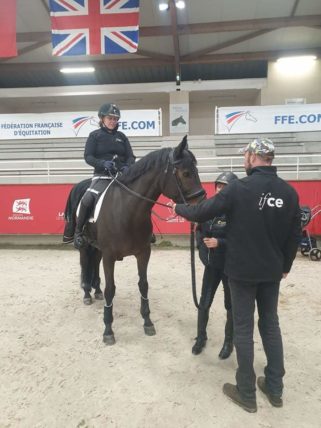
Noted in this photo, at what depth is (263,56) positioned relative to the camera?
13.9 metres

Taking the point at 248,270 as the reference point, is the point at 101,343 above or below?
below

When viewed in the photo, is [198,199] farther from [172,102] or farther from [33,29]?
[172,102]

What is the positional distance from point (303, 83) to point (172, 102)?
20.2ft


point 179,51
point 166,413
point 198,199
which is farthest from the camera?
point 179,51

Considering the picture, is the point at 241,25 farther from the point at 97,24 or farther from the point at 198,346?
the point at 198,346

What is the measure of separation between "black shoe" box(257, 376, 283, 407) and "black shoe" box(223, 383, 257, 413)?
0.16m

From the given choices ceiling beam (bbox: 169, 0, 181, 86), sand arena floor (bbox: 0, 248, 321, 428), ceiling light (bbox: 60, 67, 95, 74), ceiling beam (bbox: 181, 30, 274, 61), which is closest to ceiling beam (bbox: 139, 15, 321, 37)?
ceiling beam (bbox: 169, 0, 181, 86)

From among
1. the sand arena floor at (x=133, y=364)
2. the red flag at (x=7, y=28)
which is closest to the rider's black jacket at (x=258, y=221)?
the sand arena floor at (x=133, y=364)

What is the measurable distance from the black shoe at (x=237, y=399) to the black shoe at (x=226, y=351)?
450 millimetres

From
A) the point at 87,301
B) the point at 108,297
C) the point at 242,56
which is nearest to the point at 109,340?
the point at 108,297

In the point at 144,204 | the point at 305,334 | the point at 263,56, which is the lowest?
the point at 305,334

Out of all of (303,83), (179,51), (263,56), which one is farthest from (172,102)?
(303,83)

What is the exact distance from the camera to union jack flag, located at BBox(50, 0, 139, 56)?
7.51m

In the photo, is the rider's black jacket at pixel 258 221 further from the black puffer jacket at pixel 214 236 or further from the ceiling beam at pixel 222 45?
the ceiling beam at pixel 222 45
